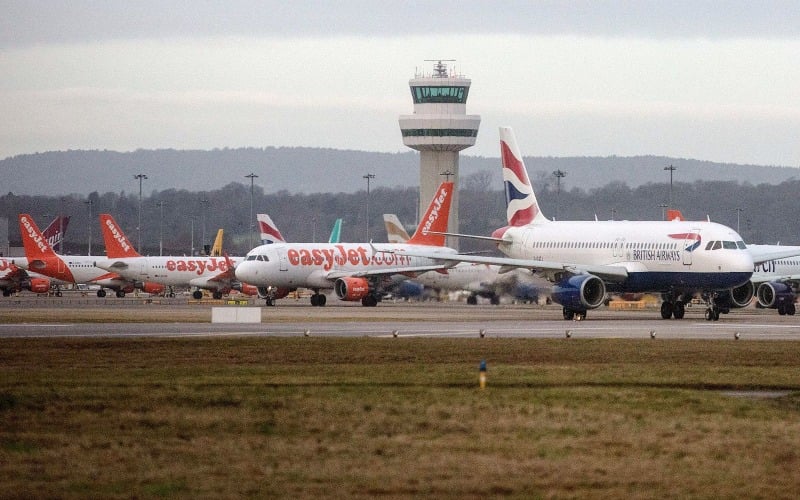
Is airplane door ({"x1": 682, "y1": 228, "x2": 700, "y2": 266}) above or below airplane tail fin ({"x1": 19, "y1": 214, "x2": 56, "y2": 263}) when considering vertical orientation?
below

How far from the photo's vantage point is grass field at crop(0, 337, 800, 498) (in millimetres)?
16859

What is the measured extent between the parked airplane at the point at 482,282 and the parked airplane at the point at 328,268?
151 cm

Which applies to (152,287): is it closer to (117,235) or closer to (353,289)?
(117,235)

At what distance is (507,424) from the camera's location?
2200 cm

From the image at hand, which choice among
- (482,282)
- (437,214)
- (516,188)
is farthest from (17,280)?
(516,188)

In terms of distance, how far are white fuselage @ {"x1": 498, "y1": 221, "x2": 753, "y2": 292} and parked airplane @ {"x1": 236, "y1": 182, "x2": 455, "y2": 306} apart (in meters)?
17.3

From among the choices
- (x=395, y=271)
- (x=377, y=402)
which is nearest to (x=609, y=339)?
(x=377, y=402)

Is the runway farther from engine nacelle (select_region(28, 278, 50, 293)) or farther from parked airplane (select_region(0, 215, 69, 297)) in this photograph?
parked airplane (select_region(0, 215, 69, 297))

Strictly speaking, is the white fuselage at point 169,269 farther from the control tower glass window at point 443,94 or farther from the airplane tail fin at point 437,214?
the control tower glass window at point 443,94

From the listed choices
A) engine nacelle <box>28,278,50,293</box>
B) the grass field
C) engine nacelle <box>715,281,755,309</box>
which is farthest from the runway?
engine nacelle <box>28,278,50,293</box>

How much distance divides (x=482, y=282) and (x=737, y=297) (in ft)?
84.0

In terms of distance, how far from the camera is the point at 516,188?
235ft

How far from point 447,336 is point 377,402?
20.4m

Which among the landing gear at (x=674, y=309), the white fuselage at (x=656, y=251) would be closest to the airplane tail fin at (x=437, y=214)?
the white fuselage at (x=656, y=251)
